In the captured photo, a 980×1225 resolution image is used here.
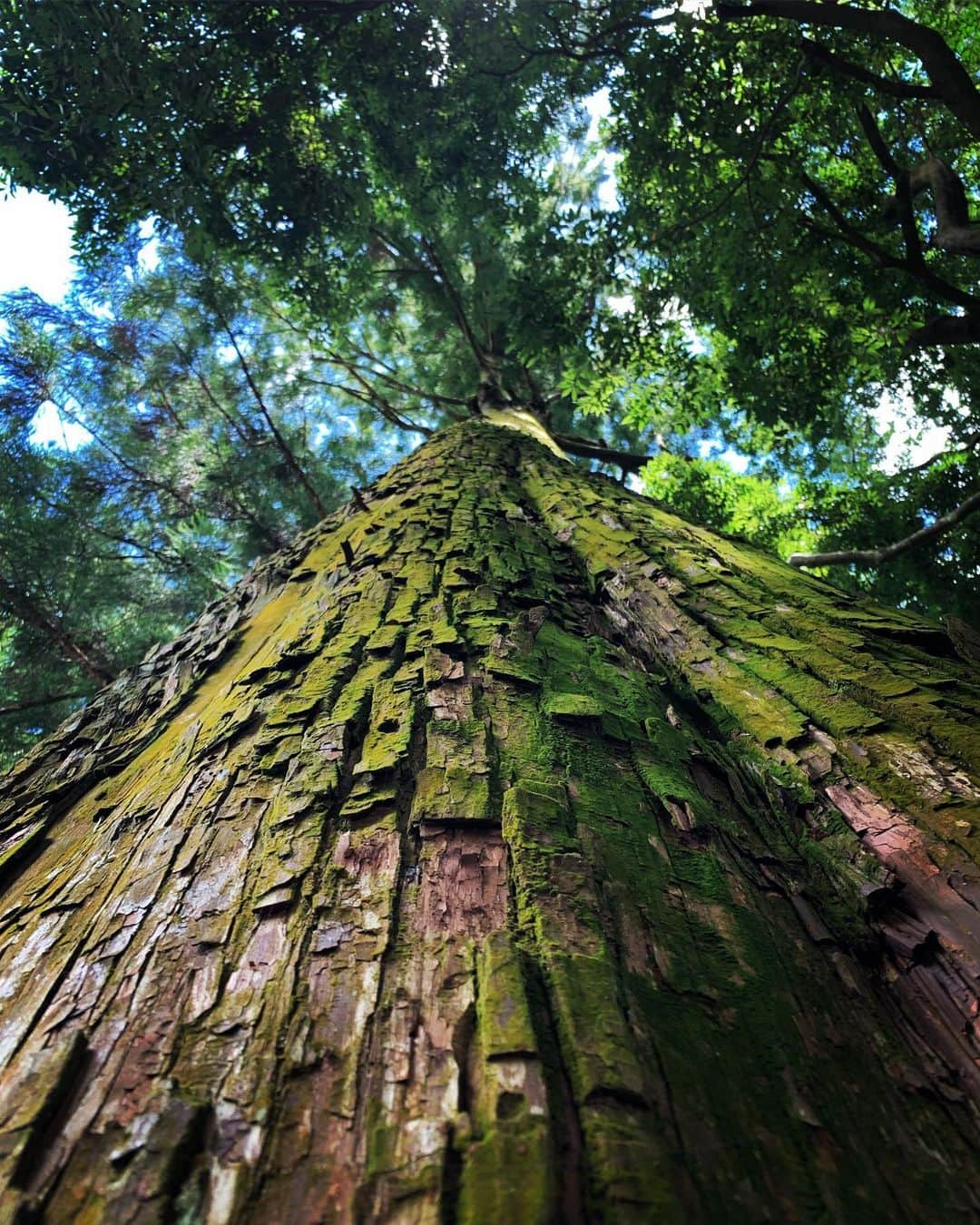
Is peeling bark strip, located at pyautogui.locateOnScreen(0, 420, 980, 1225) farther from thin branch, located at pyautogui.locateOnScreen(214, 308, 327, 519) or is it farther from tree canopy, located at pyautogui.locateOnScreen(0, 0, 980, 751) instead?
thin branch, located at pyautogui.locateOnScreen(214, 308, 327, 519)

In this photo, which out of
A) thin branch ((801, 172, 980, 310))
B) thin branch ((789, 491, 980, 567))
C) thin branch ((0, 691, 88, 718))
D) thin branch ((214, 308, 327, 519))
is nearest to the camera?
thin branch ((789, 491, 980, 567))

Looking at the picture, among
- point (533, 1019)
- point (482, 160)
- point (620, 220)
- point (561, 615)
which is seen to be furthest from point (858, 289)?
point (533, 1019)

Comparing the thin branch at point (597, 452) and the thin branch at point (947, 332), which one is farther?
the thin branch at point (597, 452)

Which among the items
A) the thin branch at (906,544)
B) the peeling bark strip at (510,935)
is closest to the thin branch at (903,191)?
the thin branch at (906,544)

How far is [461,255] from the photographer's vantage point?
7.36 m

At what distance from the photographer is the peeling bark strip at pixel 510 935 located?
560 millimetres

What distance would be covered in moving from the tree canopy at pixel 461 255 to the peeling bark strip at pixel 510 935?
7.12ft

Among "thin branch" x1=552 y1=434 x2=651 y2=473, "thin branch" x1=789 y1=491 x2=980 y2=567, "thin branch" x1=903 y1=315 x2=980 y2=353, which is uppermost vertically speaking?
"thin branch" x1=552 y1=434 x2=651 y2=473

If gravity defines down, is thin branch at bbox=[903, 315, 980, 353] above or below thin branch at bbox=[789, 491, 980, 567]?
above

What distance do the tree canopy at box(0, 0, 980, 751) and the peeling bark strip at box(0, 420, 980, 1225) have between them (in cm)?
217

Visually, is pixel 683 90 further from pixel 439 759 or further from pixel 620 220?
pixel 439 759

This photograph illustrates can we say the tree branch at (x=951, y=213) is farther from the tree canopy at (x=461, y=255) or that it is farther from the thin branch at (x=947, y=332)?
the thin branch at (x=947, y=332)

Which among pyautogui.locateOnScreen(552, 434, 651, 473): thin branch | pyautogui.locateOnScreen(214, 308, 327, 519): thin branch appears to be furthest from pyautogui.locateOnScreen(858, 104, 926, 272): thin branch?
pyautogui.locateOnScreen(214, 308, 327, 519): thin branch

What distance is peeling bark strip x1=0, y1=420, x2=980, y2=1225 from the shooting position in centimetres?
56
